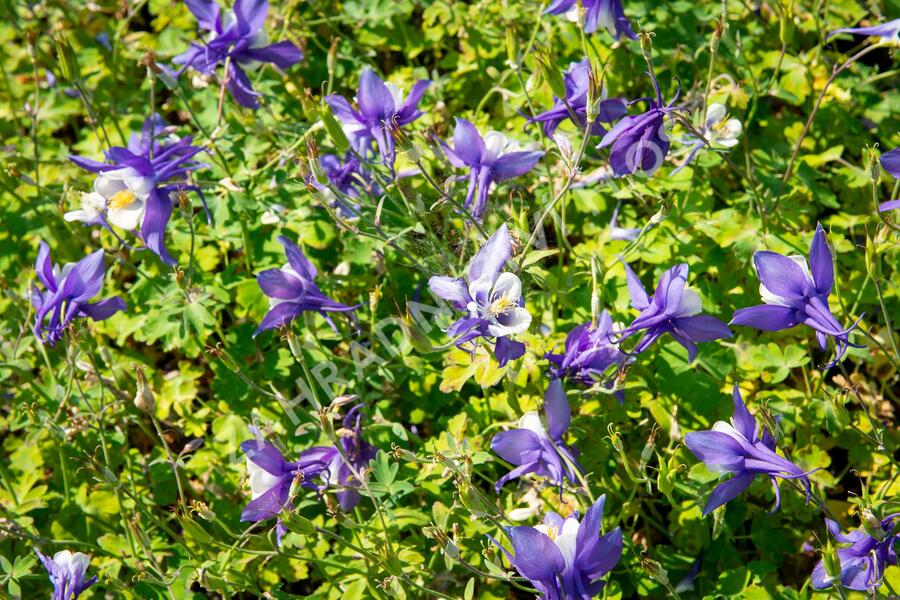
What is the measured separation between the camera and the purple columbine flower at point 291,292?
219 centimetres

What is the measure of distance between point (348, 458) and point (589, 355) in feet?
2.22

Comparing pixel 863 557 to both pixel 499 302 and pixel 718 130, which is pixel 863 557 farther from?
pixel 718 130

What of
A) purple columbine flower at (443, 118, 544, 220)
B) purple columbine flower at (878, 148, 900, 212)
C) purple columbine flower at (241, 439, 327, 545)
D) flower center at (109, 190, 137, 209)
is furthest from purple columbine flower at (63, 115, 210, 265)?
purple columbine flower at (878, 148, 900, 212)

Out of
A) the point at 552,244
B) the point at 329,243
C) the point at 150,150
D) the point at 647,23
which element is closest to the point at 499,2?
the point at 647,23

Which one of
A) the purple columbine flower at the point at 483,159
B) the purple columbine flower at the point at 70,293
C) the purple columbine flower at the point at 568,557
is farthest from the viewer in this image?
the purple columbine flower at the point at 70,293

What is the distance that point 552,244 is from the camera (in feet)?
9.62

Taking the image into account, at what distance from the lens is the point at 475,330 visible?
1.81 metres

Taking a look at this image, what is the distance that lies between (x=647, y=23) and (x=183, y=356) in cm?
202

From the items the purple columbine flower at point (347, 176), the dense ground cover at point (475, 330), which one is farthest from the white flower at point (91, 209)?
the purple columbine flower at point (347, 176)

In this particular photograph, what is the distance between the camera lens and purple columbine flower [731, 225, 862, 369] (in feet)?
5.90

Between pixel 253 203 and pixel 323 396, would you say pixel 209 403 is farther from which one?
pixel 253 203

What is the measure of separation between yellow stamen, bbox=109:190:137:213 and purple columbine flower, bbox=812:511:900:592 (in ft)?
5.92

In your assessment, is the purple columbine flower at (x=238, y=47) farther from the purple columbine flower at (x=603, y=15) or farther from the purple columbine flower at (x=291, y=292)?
the purple columbine flower at (x=603, y=15)

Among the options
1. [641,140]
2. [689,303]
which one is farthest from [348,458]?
[641,140]
